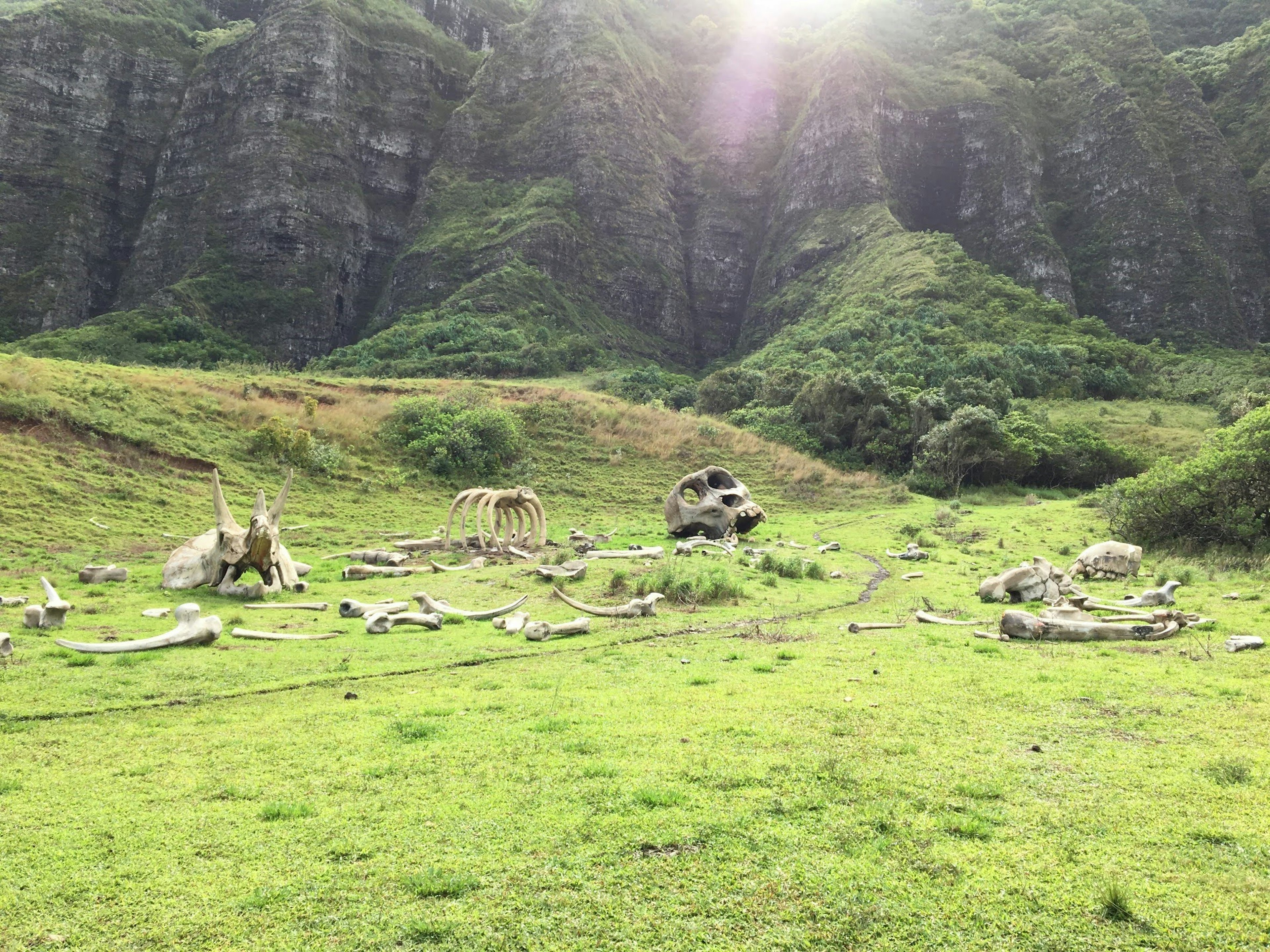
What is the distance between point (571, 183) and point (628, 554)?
84.4m

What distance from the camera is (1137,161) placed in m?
84.8

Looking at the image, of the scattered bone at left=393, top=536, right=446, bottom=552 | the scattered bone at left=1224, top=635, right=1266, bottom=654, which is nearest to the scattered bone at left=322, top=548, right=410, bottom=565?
the scattered bone at left=393, top=536, right=446, bottom=552

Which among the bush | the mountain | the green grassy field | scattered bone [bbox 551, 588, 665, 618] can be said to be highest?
the mountain

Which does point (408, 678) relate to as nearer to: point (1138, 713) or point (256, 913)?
point (256, 913)

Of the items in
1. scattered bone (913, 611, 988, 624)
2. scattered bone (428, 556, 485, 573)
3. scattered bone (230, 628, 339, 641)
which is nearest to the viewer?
scattered bone (230, 628, 339, 641)

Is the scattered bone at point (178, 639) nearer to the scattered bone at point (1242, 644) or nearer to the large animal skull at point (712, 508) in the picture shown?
the scattered bone at point (1242, 644)

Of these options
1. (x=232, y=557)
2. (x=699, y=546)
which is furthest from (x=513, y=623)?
(x=699, y=546)

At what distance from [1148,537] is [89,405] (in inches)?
1371

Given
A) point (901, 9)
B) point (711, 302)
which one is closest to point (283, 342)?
point (711, 302)

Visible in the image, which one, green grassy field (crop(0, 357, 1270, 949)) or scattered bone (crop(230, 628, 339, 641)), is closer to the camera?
green grassy field (crop(0, 357, 1270, 949))

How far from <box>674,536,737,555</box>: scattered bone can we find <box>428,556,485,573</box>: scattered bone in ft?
17.2

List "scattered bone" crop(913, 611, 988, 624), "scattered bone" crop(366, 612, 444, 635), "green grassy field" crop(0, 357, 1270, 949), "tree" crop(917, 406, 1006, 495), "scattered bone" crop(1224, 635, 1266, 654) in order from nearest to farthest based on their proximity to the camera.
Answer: "green grassy field" crop(0, 357, 1270, 949), "scattered bone" crop(1224, 635, 1266, 654), "scattered bone" crop(366, 612, 444, 635), "scattered bone" crop(913, 611, 988, 624), "tree" crop(917, 406, 1006, 495)

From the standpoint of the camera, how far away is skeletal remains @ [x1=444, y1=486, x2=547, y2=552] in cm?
2072

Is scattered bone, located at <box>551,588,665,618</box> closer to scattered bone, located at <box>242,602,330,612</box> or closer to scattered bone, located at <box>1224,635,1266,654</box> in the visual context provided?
scattered bone, located at <box>242,602,330,612</box>
